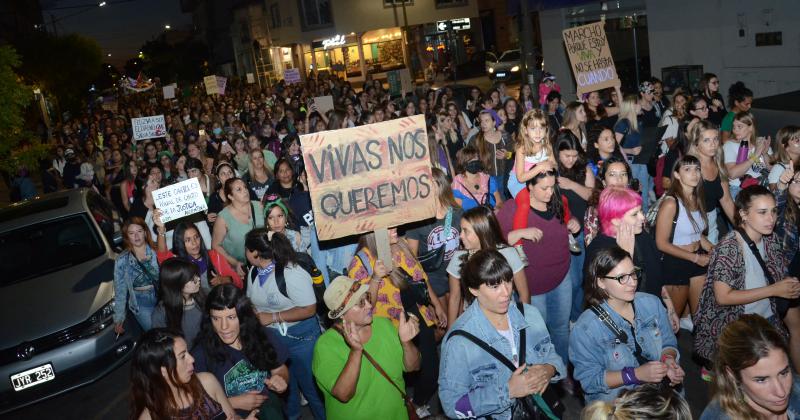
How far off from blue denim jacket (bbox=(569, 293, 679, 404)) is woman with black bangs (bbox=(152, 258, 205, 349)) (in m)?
2.95

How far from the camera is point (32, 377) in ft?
23.8

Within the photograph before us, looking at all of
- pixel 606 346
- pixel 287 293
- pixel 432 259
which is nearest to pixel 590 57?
pixel 432 259

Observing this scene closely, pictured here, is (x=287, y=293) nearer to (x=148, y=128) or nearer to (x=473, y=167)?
(x=473, y=167)

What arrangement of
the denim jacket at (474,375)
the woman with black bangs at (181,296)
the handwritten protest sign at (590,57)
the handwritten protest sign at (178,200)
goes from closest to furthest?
the denim jacket at (474,375) < the woman with black bangs at (181,296) < the handwritten protest sign at (178,200) < the handwritten protest sign at (590,57)

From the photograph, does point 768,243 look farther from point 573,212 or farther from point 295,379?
point 295,379

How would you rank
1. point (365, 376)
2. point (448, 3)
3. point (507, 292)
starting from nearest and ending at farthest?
point (507, 292) → point (365, 376) → point (448, 3)

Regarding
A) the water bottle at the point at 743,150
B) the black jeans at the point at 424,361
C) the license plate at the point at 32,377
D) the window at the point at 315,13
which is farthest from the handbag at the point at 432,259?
the window at the point at 315,13

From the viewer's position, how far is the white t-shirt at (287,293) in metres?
5.65

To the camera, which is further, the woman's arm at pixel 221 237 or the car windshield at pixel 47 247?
the car windshield at pixel 47 247

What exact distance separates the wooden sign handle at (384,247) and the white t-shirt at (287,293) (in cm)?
78

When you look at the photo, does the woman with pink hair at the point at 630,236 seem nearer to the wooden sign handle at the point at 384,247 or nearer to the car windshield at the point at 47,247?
the wooden sign handle at the point at 384,247

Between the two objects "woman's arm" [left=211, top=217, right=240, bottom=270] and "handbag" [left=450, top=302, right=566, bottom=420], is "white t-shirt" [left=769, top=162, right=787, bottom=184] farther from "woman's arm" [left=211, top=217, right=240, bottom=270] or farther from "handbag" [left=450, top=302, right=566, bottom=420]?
"woman's arm" [left=211, top=217, right=240, bottom=270]

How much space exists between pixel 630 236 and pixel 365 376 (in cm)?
233

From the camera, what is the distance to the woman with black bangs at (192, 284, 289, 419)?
4590mm
